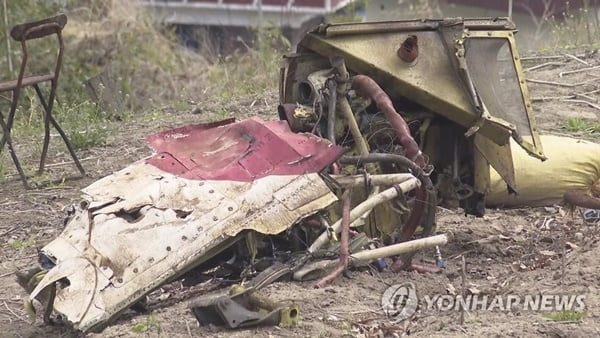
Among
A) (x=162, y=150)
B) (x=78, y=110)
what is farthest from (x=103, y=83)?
(x=162, y=150)

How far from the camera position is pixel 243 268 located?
5250 millimetres

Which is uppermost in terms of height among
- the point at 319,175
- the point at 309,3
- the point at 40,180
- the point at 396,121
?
the point at 396,121

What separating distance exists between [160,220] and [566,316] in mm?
1929

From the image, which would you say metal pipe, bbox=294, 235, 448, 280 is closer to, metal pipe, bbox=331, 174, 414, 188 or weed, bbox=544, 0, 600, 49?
metal pipe, bbox=331, 174, 414, 188

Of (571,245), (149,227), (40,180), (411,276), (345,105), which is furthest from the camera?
(40,180)

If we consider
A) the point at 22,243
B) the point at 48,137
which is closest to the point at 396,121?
the point at 22,243

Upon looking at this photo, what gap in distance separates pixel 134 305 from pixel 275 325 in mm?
758

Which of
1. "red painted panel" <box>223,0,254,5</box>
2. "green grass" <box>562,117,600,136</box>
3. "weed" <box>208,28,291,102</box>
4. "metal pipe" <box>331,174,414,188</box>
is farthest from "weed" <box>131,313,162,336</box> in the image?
"red painted panel" <box>223,0,254,5</box>

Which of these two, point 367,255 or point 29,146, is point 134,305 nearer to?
point 367,255

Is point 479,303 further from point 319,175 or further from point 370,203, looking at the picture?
point 319,175

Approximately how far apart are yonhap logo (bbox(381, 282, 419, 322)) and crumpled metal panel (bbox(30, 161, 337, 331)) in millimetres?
567

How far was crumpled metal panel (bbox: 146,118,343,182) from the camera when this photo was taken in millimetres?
5297

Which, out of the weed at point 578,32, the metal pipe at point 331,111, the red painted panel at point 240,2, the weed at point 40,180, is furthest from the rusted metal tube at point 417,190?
the red painted panel at point 240,2

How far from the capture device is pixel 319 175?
5.31 metres
